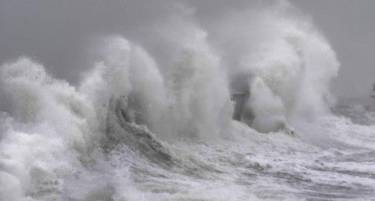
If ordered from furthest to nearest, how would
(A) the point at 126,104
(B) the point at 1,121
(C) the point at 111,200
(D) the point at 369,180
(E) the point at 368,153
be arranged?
(E) the point at 368,153
(A) the point at 126,104
(D) the point at 369,180
(B) the point at 1,121
(C) the point at 111,200

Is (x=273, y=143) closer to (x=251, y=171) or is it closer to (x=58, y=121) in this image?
(x=251, y=171)

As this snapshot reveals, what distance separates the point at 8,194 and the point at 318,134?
14307 mm

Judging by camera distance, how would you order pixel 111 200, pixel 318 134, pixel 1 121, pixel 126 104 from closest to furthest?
pixel 111 200 → pixel 1 121 → pixel 126 104 → pixel 318 134

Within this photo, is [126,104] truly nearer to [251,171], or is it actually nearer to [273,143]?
[251,171]

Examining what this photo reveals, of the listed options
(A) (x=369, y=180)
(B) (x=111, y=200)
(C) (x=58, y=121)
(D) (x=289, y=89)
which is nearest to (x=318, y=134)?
(D) (x=289, y=89)

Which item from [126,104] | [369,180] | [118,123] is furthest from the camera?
[126,104]

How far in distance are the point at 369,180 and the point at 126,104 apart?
18.3ft

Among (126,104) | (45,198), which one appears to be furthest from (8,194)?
(126,104)

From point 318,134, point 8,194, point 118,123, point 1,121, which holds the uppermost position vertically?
point 318,134

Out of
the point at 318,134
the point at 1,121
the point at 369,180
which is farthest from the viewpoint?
the point at 318,134

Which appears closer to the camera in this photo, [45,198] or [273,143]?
[45,198]

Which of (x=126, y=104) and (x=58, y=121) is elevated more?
(x=126, y=104)

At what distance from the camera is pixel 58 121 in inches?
412

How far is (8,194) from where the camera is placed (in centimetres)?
750
